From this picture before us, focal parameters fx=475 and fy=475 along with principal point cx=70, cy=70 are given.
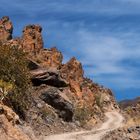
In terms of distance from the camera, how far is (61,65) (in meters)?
100

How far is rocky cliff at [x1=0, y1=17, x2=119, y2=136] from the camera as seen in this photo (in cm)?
5412

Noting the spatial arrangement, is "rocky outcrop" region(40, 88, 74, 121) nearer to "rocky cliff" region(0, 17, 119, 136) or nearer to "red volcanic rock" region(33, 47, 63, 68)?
"rocky cliff" region(0, 17, 119, 136)

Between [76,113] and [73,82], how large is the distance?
24.3 metres

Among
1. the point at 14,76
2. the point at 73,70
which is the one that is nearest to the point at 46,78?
the point at 14,76

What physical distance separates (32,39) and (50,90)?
35.2m

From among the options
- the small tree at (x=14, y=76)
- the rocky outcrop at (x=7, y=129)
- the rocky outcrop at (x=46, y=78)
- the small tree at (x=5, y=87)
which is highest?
the rocky outcrop at (x=46, y=78)

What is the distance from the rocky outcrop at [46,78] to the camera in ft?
215

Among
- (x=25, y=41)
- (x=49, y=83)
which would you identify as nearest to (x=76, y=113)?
(x=49, y=83)

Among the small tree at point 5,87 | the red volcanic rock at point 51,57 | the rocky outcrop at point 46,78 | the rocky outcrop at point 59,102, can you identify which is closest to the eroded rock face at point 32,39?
the red volcanic rock at point 51,57

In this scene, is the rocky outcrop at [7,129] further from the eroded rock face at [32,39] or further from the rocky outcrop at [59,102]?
the eroded rock face at [32,39]

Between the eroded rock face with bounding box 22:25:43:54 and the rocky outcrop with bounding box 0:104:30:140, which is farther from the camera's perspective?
the eroded rock face with bounding box 22:25:43:54

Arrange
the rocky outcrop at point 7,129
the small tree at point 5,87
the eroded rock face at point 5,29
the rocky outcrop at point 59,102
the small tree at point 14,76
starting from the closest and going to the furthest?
the rocky outcrop at point 7,129, the small tree at point 5,87, the small tree at point 14,76, the rocky outcrop at point 59,102, the eroded rock face at point 5,29

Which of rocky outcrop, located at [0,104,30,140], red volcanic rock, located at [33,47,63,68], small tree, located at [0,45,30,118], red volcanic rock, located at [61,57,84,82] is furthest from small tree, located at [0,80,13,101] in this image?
red volcanic rock, located at [61,57,84,82]

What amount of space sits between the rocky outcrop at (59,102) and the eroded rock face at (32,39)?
103 feet
